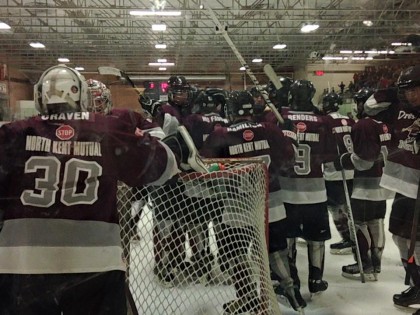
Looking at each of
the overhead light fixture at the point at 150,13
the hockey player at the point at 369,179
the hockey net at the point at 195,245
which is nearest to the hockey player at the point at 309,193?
the hockey player at the point at 369,179

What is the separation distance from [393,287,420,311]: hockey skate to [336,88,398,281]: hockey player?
0.38 metres

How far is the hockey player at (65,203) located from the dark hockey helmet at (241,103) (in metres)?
1.02

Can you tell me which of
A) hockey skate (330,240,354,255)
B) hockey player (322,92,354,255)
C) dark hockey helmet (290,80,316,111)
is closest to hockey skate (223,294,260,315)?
dark hockey helmet (290,80,316,111)

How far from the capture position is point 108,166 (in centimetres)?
118

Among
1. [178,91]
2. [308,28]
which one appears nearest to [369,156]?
[308,28]

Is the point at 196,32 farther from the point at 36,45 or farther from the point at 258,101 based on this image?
the point at 36,45

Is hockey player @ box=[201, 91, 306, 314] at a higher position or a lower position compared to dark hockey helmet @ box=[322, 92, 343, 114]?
lower

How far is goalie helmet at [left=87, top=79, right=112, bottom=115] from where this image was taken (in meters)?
1.53

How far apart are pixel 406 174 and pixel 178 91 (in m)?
1.10

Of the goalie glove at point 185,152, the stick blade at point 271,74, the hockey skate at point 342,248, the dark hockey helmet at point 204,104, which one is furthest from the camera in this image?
the hockey skate at point 342,248

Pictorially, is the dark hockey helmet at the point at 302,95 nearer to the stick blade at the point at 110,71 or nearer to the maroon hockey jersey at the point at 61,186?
the stick blade at the point at 110,71

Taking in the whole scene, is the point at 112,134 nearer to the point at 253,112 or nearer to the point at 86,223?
the point at 86,223

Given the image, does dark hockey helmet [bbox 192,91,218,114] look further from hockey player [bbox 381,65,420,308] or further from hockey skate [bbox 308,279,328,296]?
hockey skate [bbox 308,279,328,296]

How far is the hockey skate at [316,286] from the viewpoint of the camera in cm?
246
